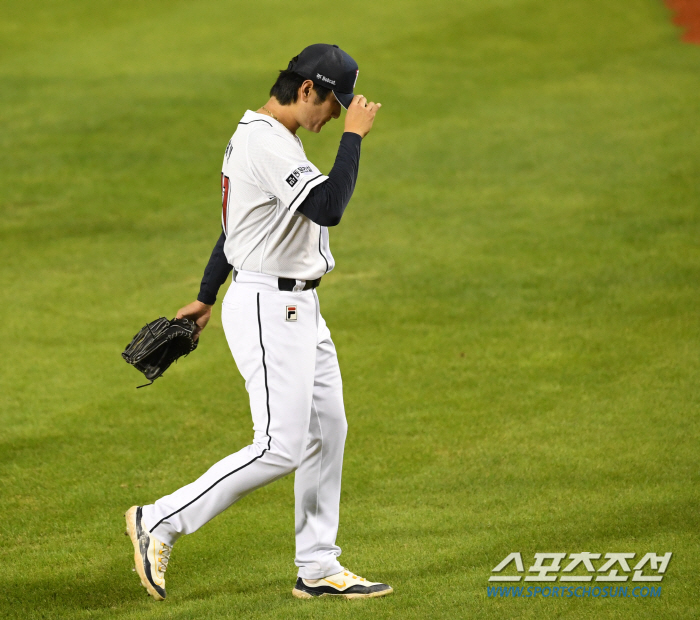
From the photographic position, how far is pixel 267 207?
3.80m

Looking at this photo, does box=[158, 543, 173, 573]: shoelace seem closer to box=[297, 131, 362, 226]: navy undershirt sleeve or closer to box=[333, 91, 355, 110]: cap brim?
box=[297, 131, 362, 226]: navy undershirt sleeve

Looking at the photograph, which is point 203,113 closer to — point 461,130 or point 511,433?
point 461,130

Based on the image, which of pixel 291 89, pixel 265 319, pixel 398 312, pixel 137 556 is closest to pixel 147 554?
pixel 137 556

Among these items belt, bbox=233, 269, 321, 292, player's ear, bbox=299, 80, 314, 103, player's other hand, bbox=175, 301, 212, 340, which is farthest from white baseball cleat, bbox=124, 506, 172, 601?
player's ear, bbox=299, 80, 314, 103

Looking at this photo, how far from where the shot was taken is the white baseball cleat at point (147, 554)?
379 centimetres

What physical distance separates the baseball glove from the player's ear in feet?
3.78

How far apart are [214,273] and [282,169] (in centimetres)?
81

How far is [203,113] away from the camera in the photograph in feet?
46.0

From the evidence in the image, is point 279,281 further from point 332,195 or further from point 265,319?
point 332,195

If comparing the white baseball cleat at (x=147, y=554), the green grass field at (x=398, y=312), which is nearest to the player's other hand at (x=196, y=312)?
the white baseball cleat at (x=147, y=554)

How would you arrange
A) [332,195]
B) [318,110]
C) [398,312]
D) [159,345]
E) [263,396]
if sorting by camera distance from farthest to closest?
[398,312]
[159,345]
[318,110]
[263,396]
[332,195]

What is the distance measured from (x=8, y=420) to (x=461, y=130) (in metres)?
9.09

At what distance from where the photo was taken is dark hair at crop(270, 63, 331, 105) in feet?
12.6

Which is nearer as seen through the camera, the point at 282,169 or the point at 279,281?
the point at 282,169
